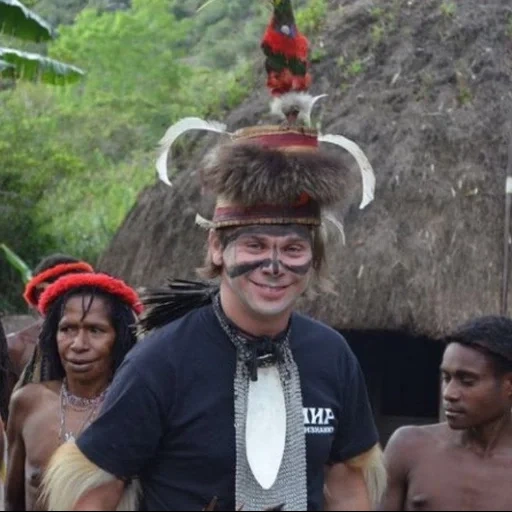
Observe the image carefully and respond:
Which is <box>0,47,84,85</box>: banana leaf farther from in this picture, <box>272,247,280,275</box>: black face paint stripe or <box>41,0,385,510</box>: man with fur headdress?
<box>272,247,280,275</box>: black face paint stripe

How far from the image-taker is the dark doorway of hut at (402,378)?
45.8ft

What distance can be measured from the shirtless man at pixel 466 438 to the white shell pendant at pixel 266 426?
4.49 ft

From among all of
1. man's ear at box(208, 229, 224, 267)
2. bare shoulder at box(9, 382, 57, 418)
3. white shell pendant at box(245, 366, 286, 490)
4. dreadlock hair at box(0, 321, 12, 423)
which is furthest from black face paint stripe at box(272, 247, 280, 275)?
dreadlock hair at box(0, 321, 12, 423)

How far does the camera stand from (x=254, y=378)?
434 cm

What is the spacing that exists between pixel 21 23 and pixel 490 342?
562cm

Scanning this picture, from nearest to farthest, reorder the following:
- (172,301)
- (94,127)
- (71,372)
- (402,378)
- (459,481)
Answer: (172,301)
(459,481)
(71,372)
(402,378)
(94,127)

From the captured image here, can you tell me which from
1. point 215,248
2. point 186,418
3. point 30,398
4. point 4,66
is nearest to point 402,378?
point 4,66

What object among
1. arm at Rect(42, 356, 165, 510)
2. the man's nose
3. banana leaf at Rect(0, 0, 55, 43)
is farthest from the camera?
banana leaf at Rect(0, 0, 55, 43)

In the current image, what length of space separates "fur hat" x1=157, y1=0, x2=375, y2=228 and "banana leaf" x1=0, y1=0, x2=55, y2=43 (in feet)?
19.9

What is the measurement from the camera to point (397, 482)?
5.77 metres

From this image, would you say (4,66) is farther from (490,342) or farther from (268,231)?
(268,231)

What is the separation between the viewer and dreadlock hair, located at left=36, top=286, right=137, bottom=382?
613 centimetres

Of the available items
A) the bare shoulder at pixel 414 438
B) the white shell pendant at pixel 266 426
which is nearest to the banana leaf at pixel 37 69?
the bare shoulder at pixel 414 438

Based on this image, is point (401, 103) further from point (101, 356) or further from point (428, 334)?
point (101, 356)
